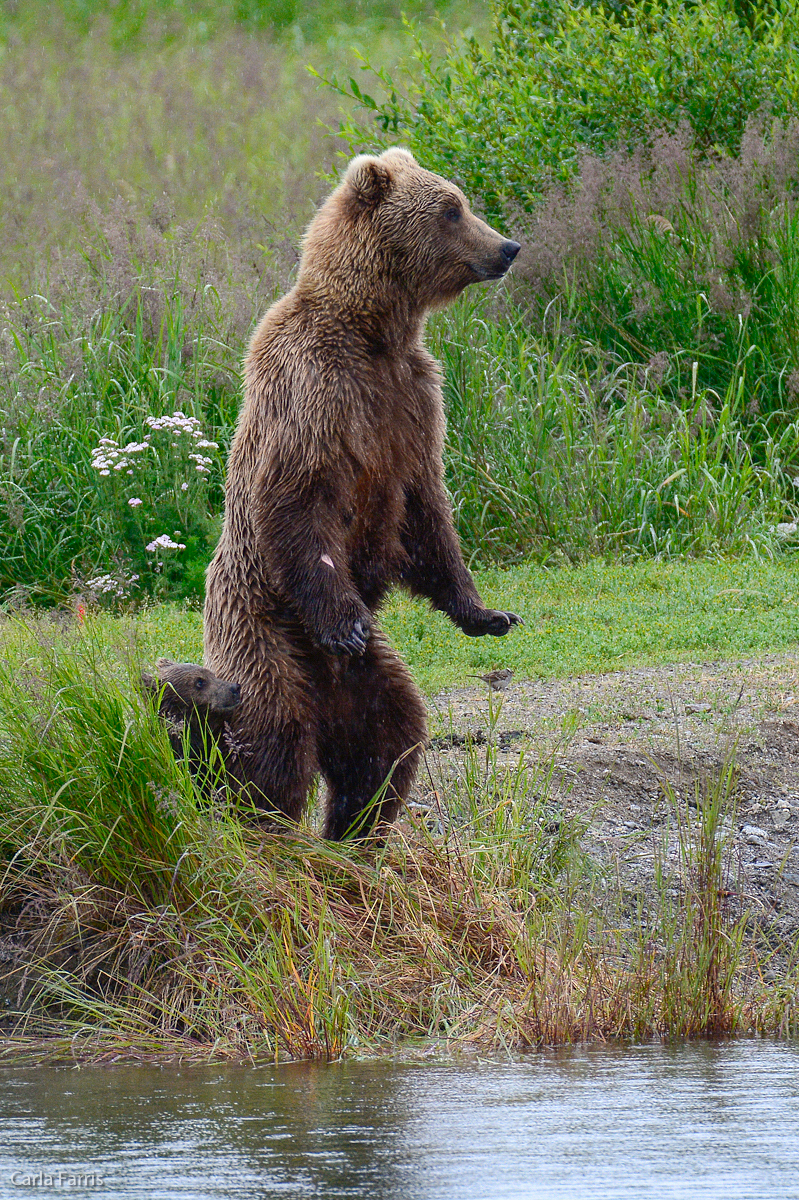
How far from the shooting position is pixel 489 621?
194 inches

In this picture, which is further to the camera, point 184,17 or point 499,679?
point 184,17

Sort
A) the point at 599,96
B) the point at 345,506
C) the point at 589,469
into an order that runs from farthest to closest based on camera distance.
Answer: the point at 599,96
the point at 589,469
the point at 345,506

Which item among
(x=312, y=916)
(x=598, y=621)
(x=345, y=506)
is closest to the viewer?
(x=312, y=916)

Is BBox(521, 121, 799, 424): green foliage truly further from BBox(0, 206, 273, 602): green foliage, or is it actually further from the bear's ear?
the bear's ear

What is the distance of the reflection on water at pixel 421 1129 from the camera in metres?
2.59

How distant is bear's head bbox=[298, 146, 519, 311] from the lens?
15.8ft

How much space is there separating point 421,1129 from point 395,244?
2.90m

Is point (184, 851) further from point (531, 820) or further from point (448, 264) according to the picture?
point (448, 264)

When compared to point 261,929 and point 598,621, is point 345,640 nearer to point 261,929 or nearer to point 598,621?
point 261,929

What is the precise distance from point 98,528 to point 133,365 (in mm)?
1407

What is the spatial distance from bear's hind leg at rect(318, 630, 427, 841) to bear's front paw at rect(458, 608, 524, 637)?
1.18ft

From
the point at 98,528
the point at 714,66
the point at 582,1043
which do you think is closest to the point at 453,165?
the point at 714,66

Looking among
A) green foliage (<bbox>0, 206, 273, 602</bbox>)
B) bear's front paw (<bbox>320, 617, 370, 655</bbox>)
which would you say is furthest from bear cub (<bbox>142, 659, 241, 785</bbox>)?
green foliage (<bbox>0, 206, 273, 602</bbox>)

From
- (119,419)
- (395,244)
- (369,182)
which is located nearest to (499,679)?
(395,244)
